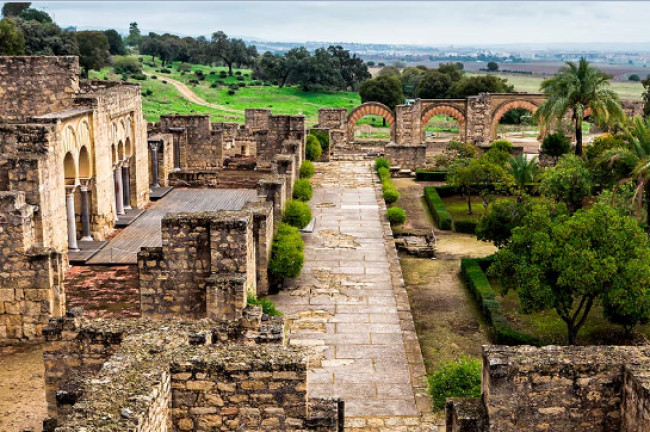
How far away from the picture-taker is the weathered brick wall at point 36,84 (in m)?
25.2

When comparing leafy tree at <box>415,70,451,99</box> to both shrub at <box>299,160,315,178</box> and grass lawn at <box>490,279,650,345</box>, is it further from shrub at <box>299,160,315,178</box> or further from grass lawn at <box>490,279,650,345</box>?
grass lawn at <box>490,279,650,345</box>

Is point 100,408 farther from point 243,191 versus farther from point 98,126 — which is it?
point 243,191

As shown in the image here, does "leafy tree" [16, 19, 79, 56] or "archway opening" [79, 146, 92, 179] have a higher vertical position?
"leafy tree" [16, 19, 79, 56]

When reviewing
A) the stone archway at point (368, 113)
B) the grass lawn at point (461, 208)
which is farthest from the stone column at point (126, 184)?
the stone archway at point (368, 113)

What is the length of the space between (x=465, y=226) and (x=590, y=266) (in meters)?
11.2

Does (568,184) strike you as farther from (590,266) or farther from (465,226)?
(590,266)

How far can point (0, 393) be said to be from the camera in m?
12.3

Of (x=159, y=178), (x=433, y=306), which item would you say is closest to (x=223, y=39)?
(x=159, y=178)

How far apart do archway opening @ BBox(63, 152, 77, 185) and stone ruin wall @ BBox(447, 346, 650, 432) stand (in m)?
15.2

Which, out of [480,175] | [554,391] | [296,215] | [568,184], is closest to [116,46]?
[480,175]

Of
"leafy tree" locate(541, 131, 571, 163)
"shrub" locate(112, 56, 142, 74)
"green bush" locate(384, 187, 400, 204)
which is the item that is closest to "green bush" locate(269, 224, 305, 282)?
"green bush" locate(384, 187, 400, 204)

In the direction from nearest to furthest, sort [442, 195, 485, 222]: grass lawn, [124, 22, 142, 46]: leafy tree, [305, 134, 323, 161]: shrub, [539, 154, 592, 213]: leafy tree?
[539, 154, 592, 213]: leafy tree, [442, 195, 485, 222]: grass lawn, [305, 134, 323, 161]: shrub, [124, 22, 142, 46]: leafy tree

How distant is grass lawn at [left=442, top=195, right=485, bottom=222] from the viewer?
26453 millimetres

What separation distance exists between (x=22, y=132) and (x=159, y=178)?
12021 millimetres
